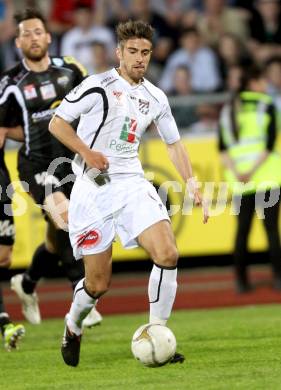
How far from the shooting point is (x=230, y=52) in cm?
1468

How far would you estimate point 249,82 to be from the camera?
11859mm

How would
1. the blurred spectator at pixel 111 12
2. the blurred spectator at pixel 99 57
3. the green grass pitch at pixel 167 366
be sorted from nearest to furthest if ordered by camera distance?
the green grass pitch at pixel 167 366, the blurred spectator at pixel 99 57, the blurred spectator at pixel 111 12

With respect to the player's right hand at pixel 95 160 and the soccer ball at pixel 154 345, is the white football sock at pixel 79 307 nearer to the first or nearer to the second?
the soccer ball at pixel 154 345

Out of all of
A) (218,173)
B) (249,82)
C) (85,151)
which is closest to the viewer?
(85,151)

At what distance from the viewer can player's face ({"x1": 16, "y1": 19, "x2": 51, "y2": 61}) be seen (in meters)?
9.07

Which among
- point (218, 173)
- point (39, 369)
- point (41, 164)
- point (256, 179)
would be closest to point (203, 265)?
point (218, 173)

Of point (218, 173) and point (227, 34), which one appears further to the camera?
point (227, 34)

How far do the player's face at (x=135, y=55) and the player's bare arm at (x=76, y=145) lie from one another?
0.56m

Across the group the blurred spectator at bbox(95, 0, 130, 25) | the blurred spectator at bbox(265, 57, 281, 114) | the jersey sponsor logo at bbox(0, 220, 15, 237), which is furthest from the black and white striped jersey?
the blurred spectator at bbox(95, 0, 130, 25)

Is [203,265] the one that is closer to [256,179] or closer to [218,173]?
[218,173]

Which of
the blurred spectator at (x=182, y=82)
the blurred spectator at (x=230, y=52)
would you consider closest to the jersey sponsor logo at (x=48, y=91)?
the blurred spectator at (x=182, y=82)

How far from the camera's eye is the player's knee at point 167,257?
22.5 feet

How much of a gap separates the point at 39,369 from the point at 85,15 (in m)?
8.27

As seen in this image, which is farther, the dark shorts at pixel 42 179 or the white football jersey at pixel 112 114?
the dark shorts at pixel 42 179
